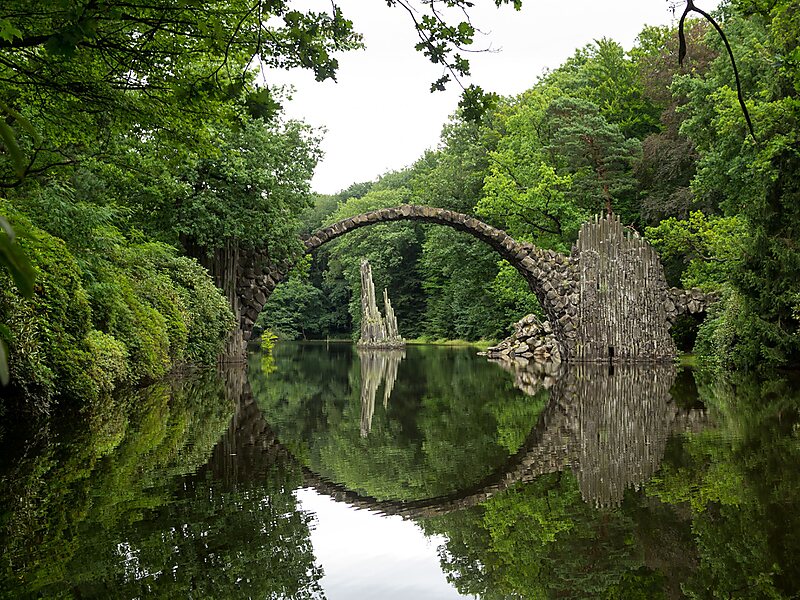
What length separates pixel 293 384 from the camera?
15.3m

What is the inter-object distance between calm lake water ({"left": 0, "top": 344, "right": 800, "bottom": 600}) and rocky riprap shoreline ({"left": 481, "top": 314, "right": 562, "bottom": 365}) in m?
17.4

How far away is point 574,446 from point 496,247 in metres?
18.0

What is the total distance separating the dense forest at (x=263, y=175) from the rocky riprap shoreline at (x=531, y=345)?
227 cm

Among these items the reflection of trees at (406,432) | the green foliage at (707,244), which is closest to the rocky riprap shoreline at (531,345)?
the green foliage at (707,244)

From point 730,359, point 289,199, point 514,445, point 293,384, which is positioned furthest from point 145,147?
point 730,359

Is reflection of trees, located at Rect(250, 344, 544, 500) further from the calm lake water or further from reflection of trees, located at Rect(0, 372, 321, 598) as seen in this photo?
reflection of trees, located at Rect(0, 372, 321, 598)

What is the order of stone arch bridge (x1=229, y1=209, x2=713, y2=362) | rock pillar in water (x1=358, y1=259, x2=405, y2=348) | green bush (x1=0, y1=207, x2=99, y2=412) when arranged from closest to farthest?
1. green bush (x1=0, y1=207, x2=99, y2=412)
2. stone arch bridge (x1=229, y1=209, x2=713, y2=362)
3. rock pillar in water (x1=358, y1=259, x2=405, y2=348)

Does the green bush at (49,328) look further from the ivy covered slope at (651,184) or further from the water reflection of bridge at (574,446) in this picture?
the ivy covered slope at (651,184)

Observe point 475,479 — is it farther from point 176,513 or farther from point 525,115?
point 525,115

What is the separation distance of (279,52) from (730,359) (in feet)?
48.9

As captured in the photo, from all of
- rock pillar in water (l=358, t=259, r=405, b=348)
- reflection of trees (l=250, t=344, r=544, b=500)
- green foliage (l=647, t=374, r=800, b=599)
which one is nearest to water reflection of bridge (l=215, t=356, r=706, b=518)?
reflection of trees (l=250, t=344, r=544, b=500)

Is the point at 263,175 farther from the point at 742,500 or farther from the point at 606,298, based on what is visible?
the point at 742,500

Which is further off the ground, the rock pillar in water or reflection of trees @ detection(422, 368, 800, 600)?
the rock pillar in water

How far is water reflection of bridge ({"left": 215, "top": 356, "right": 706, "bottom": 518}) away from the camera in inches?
184
